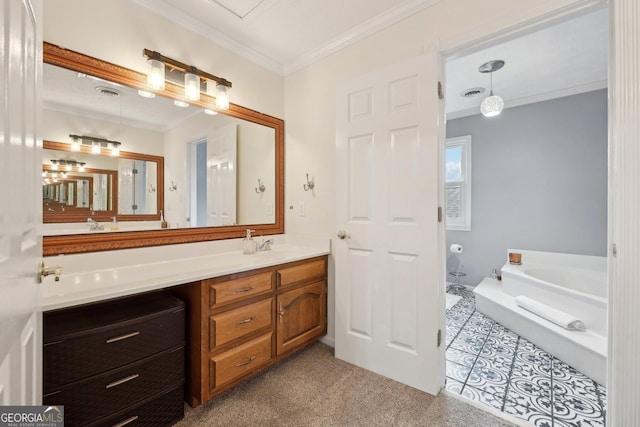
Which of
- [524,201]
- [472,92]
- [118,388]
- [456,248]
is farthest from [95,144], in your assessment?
[524,201]

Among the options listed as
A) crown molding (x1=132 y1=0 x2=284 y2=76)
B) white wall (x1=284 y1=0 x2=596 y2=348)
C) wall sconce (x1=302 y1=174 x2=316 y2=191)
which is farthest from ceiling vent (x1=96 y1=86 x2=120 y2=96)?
wall sconce (x1=302 y1=174 x2=316 y2=191)

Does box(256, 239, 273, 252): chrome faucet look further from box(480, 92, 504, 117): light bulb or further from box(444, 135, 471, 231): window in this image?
box(444, 135, 471, 231): window

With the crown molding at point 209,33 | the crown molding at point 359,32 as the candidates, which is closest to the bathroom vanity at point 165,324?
the crown molding at point 209,33

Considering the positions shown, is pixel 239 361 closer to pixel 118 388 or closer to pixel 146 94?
pixel 118 388

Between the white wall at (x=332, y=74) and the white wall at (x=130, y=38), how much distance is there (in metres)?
0.52

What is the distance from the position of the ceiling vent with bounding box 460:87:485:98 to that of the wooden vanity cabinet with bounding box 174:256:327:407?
281 centimetres

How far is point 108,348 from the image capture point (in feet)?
3.95

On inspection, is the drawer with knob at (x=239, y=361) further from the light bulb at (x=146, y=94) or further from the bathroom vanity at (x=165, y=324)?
the light bulb at (x=146, y=94)

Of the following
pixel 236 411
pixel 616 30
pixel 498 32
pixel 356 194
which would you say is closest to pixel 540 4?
pixel 498 32

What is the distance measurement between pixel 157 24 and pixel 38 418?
2112 millimetres

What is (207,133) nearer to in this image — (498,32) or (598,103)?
(498,32)

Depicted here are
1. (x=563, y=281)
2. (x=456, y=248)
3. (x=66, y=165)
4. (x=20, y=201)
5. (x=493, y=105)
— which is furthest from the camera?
(x=456, y=248)

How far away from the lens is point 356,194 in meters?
2.03

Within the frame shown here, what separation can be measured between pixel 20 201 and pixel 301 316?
1.77 m
